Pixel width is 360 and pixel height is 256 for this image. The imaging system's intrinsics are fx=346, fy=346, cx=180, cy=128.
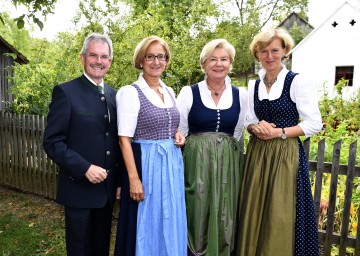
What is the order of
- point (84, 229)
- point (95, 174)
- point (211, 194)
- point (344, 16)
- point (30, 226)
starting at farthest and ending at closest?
point (344, 16) → point (30, 226) → point (211, 194) → point (84, 229) → point (95, 174)

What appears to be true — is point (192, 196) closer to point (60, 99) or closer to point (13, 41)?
point (60, 99)

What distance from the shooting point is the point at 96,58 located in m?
2.34

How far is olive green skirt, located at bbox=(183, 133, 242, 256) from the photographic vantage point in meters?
2.49

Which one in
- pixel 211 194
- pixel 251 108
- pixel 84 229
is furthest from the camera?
pixel 251 108

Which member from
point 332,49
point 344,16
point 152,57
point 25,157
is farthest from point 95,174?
point 344,16

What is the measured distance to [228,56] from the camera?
101 inches

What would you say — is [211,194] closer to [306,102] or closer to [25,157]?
[306,102]

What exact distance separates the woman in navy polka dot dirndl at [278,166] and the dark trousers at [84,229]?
1.03 metres

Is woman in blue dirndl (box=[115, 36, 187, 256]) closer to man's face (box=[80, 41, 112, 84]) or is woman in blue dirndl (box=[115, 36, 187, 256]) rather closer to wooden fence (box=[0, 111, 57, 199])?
man's face (box=[80, 41, 112, 84])

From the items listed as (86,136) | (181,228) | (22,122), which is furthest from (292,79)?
(22,122)

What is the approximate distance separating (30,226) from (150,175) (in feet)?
8.80

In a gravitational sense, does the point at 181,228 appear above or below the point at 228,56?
below

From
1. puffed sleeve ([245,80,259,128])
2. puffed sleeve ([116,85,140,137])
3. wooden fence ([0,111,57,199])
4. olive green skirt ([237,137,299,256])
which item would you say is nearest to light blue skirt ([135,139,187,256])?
puffed sleeve ([116,85,140,137])

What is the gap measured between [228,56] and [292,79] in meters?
0.49
